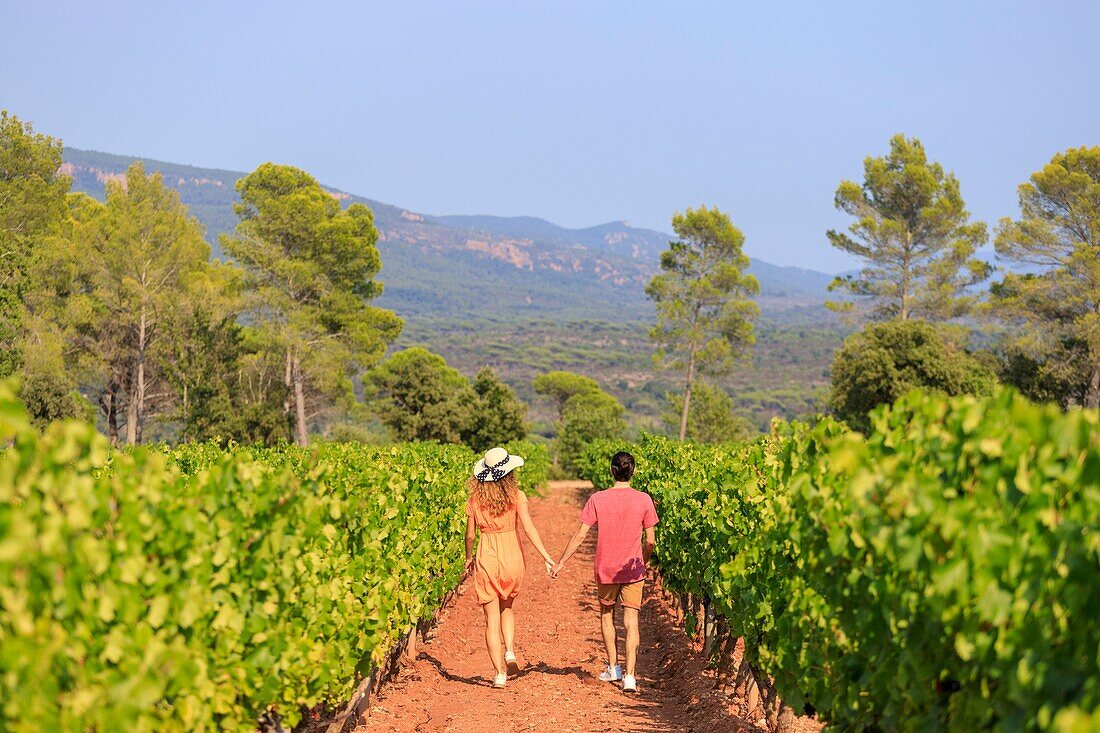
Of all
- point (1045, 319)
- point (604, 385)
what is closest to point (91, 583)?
point (1045, 319)

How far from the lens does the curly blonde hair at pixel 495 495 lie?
301 inches

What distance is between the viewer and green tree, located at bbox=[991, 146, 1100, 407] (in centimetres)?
3797

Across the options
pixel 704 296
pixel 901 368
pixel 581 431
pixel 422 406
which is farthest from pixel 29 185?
pixel 901 368

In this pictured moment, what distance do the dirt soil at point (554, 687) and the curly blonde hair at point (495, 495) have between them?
140 centimetres

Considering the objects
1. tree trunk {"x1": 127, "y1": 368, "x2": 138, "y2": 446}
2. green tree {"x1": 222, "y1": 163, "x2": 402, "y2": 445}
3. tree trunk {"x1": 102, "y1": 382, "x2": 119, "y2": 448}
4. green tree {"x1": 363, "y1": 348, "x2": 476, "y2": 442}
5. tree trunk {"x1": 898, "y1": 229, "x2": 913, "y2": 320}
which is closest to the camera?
tree trunk {"x1": 127, "y1": 368, "x2": 138, "y2": 446}

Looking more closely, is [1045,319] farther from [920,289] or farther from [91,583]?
[91,583]

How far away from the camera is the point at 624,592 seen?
7812mm

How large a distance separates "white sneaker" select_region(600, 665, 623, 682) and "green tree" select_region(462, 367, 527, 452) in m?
38.2

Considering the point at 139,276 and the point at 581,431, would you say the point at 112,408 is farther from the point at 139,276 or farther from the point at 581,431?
the point at 581,431

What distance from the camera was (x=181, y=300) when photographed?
3581 centimetres

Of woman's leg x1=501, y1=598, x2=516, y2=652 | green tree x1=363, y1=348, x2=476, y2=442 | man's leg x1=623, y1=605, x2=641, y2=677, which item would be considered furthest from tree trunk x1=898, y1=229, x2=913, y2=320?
woman's leg x1=501, y1=598, x2=516, y2=652

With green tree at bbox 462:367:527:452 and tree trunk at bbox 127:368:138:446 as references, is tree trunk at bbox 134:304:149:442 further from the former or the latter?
green tree at bbox 462:367:527:452

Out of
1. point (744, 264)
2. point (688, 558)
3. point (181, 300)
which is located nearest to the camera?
point (688, 558)

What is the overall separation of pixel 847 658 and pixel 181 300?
34411 mm
